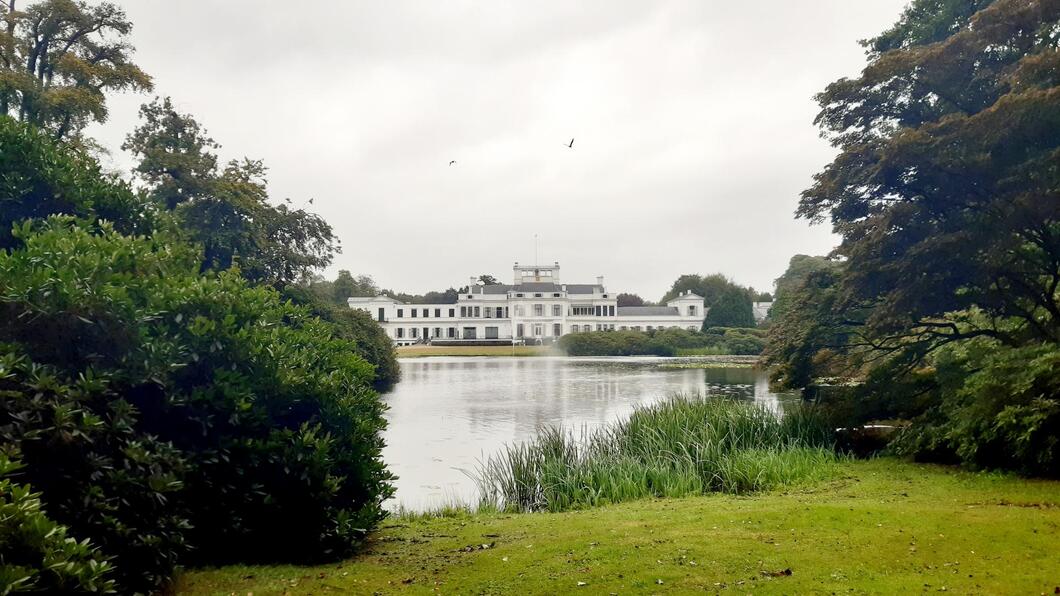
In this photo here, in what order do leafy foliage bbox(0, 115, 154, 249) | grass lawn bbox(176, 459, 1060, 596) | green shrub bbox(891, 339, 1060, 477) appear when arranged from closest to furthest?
1. grass lawn bbox(176, 459, 1060, 596)
2. leafy foliage bbox(0, 115, 154, 249)
3. green shrub bbox(891, 339, 1060, 477)

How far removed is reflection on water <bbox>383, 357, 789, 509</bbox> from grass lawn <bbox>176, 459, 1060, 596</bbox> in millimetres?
3276

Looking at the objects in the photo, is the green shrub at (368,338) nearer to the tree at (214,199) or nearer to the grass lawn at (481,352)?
the tree at (214,199)

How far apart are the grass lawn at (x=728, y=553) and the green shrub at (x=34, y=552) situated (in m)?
1.30

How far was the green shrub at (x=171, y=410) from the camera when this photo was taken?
3707 mm

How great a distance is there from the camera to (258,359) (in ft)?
16.4

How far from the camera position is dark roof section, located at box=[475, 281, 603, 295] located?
259ft

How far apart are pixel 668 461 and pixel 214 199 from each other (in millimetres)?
16917

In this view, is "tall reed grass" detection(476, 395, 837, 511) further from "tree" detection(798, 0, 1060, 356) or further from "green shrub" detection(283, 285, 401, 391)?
"green shrub" detection(283, 285, 401, 391)

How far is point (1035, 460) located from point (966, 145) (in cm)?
377

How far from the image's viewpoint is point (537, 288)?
79.5 m

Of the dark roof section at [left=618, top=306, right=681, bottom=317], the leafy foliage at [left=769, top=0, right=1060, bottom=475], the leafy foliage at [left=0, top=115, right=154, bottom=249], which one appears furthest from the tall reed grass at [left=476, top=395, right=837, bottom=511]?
the dark roof section at [left=618, top=306, right=681, bottom=317]

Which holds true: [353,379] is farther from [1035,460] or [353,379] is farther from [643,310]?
[643,310]

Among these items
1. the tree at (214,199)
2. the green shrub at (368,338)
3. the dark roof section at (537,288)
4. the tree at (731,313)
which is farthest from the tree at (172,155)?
the dark roof section at (537,288)

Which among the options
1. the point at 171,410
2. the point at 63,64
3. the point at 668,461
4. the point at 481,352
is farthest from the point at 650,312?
the point at 171,410
